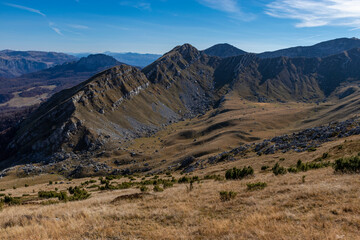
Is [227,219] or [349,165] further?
[349,165]

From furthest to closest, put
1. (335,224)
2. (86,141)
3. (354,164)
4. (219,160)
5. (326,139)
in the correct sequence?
1. (86,141)
2. (219,160)
3. (326,139)
4. (354,164)
5. (335,224)

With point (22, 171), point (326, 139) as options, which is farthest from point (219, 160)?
point (22, 171)

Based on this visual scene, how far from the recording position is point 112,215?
50.5 ft

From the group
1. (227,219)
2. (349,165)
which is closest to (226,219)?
(227,219)

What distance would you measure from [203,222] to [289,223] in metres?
4.64

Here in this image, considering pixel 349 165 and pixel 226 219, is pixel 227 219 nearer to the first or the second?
pixel 226 219

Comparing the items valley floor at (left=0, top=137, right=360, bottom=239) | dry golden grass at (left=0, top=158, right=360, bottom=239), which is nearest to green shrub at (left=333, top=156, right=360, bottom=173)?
valley floor at (left=0, top=137, right=360, bottom=239)

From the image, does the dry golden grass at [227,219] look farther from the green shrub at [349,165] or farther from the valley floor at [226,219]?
the green shrub at [349,165]

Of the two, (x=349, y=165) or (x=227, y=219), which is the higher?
(x=349, y=165)

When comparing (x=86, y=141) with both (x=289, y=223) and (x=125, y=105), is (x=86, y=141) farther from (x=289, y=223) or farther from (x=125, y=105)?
(x=289, y=223)

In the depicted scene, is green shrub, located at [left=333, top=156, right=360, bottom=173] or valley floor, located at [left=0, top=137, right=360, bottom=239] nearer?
valley floor, located at [left=0, top=137, right=360, bottom=239]

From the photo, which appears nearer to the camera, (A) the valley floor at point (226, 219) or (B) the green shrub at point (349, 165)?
(A) the valley floor at point (226, 219)

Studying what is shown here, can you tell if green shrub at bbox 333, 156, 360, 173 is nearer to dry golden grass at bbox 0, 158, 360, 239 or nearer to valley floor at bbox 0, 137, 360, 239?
valley floor at bbox 0, 137, 360, 239

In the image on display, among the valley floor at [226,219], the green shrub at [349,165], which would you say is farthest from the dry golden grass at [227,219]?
the green shrub at [349,165]
